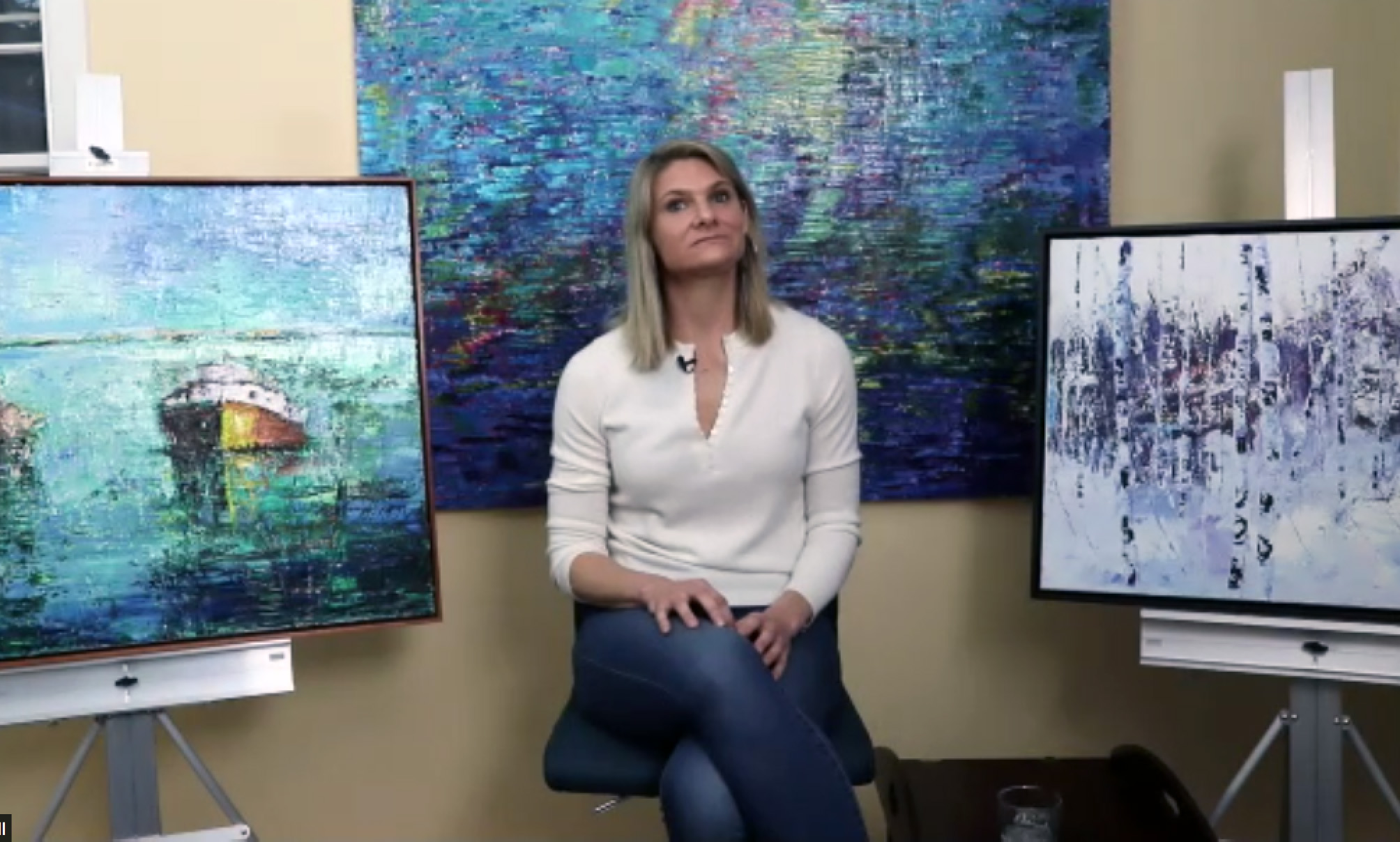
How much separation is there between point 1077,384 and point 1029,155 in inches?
20.2

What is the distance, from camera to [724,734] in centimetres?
168

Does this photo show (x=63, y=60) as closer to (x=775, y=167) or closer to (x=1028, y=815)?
(x=775, y=167)

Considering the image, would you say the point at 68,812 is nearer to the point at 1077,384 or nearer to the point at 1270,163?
the point at 1077,384

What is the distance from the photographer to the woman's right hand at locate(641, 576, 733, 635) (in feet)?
5.92

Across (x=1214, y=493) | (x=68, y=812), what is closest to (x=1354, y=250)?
(x=1214, y=493)

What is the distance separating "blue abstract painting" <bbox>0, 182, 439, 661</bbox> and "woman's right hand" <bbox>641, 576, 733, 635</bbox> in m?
0.40

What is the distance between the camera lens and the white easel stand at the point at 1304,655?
198 centimetres

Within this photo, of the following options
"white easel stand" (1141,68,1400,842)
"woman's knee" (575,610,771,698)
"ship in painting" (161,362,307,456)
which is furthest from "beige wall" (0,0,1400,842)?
"woman's knee" (575,610,771,698)

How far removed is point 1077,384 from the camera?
209 cm

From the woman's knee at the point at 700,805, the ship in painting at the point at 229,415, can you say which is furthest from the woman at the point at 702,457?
the ship in painting at the point at 229,415

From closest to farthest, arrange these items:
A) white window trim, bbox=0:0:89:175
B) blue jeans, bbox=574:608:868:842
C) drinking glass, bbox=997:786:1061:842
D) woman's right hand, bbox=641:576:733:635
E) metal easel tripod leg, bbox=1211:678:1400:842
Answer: blue jeans, bbox=574:608:868:842 < woman's right hand, bbox=641:576:733:635 < drinking glass, bbox=997:786:1061:842 < metal easel tripod leg, bbox=1211:678:1400:842 < white window trim, bbox=0:0:89:175

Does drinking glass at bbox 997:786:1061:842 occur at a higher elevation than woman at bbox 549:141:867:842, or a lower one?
lower

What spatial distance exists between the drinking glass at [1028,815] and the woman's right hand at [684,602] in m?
0.50

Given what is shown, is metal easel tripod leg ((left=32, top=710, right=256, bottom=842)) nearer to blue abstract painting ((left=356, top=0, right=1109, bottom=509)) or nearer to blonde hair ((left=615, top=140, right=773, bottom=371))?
blue abstract painting ((left=356, top=0, right=1109, bottom=509))
